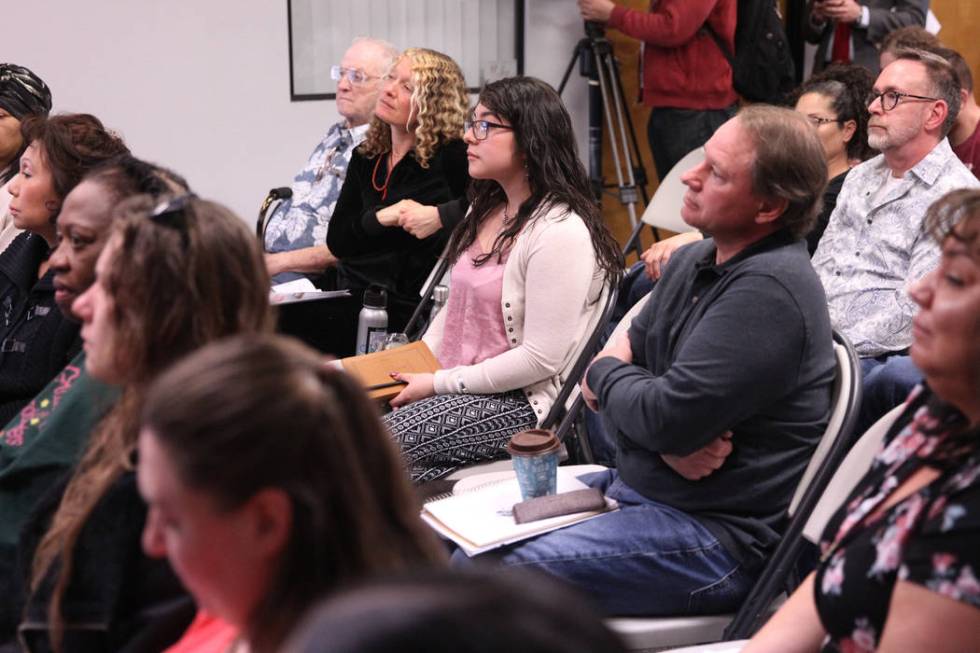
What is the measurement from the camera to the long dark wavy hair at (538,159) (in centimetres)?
269

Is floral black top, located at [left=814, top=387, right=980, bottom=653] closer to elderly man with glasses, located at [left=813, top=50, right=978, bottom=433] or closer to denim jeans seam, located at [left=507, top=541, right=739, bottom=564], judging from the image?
denim jeans seam, located at [left=507, top=541, right=739, bottom=564]

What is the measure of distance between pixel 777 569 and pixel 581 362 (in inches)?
31.7

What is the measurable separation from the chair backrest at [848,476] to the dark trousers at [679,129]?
3.08 m

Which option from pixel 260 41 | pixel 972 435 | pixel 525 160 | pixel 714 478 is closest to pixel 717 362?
pixel 714 478

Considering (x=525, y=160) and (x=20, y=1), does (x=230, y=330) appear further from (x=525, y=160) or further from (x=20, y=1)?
(x=20, y=1)

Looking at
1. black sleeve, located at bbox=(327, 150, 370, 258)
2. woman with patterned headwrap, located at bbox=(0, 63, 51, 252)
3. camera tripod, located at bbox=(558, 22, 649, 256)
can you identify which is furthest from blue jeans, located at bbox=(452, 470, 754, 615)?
camera tripod, located at bbox=(558, 22, 649, 256)

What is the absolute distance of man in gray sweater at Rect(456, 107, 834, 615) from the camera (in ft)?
5.98

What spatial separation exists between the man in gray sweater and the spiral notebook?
23 millimetres

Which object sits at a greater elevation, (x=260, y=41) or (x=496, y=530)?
(x=260, y=41)

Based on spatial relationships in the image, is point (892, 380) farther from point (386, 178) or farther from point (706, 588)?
point (386, 178)

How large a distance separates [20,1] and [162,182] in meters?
3.27

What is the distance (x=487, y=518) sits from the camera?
1.98 metres

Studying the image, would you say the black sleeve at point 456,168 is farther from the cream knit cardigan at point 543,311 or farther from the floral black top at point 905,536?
the floral black top at point 905,536

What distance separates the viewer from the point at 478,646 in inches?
19.0
